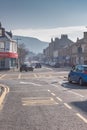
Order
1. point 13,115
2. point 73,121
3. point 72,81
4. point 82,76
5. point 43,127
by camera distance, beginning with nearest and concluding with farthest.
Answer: point 43,127, point 73,121, point 13,115, point 82,76, point 72,81

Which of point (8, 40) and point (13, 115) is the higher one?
point (8, 40)

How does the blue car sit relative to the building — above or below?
below

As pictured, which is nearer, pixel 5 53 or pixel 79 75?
pixel 79 75

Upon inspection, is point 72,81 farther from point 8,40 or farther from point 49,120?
point 8,40

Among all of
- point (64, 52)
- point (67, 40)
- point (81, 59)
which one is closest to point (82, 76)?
point (81, 59)

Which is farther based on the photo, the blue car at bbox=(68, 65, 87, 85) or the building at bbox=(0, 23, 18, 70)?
the building at bbox=(0, 23, 18, 70)

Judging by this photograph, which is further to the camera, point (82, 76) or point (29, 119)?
point (82, 76)

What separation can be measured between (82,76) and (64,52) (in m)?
102

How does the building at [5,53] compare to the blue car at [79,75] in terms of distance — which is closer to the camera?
the blue car at [79,75]

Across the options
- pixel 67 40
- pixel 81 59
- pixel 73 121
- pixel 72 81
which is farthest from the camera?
pixel 67 40

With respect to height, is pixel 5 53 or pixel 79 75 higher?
pixel 5 53

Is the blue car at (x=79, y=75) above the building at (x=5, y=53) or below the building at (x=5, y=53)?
below

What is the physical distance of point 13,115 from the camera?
1284 cm

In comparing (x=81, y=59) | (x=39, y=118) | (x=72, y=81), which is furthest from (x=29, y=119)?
(x=81, y=59)
